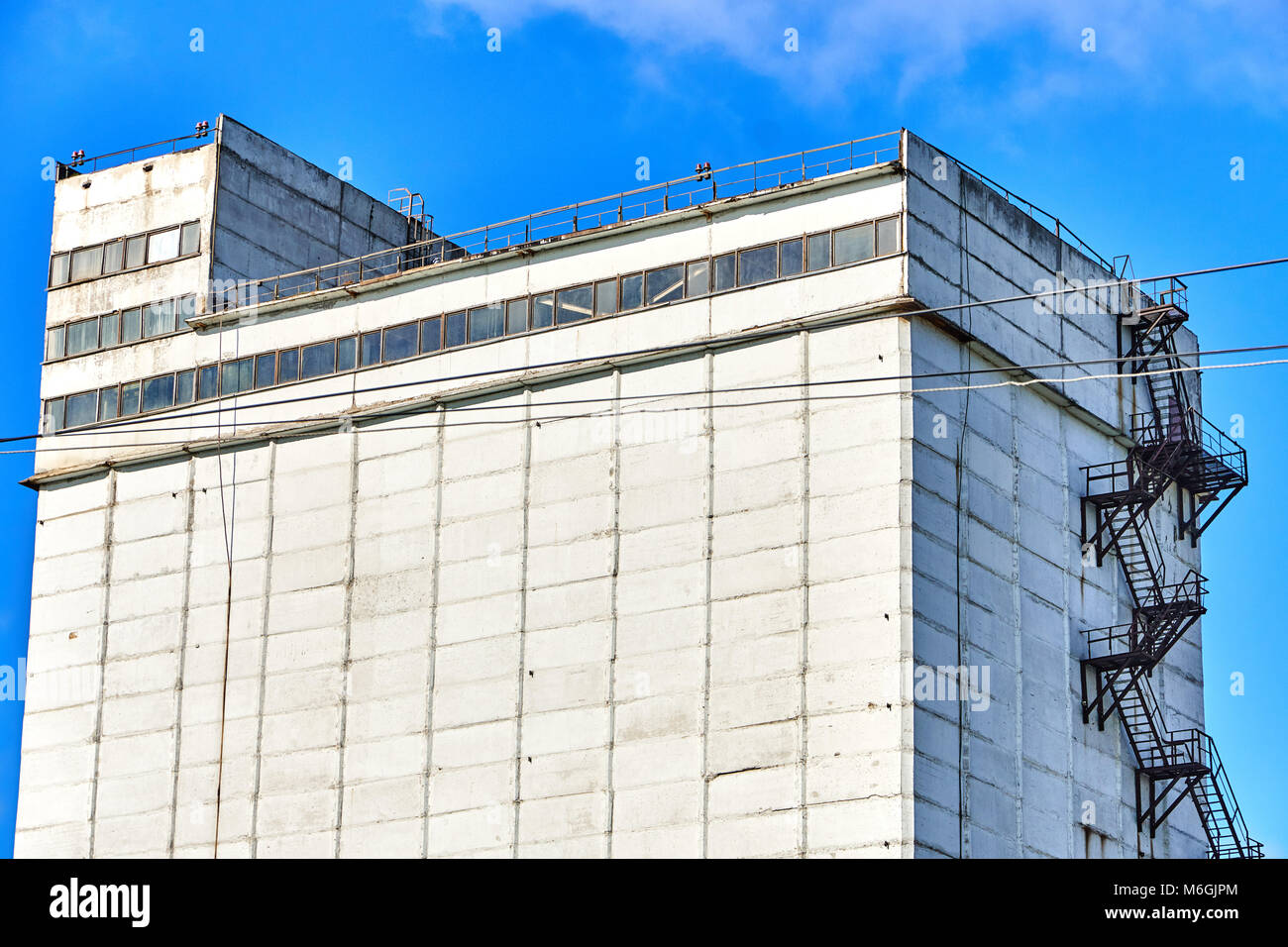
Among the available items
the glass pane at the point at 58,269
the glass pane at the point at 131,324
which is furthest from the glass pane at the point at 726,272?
the glass pane at the point at 58,269

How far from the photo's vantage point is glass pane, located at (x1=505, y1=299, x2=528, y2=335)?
67062 mm

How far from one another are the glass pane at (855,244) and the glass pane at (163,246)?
2602cm

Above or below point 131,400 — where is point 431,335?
above

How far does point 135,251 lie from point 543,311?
18.4 m

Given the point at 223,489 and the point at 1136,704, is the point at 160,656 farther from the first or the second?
the point at 1136,704

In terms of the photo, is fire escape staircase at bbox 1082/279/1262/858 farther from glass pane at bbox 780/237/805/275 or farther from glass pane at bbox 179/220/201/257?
glass pane at bbox 179/220/201/257

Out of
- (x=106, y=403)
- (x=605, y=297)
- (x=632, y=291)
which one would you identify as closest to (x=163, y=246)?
(x=106, y=403)

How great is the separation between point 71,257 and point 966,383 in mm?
34384

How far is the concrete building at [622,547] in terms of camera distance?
2334 inches

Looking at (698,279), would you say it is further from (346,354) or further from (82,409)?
(82,409)

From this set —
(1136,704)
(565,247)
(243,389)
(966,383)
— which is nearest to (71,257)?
(243,389)

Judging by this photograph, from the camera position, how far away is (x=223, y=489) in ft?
235

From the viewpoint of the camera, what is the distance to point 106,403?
7525 centimetres

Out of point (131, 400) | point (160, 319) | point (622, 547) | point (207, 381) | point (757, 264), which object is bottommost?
point (622, 547)
